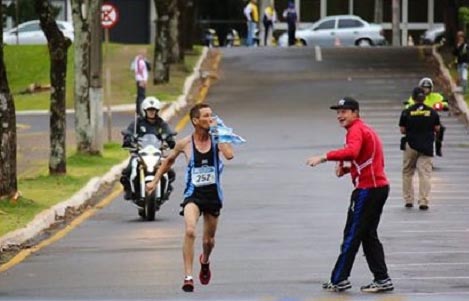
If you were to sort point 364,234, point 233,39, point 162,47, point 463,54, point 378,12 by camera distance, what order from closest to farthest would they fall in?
1. point 364,234
2. point 463,54
3. point 162,47
4. point 233,39
5. point 378,12

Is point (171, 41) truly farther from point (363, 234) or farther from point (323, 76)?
point (363, 234)

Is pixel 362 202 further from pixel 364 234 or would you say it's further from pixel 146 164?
pixel 146 164

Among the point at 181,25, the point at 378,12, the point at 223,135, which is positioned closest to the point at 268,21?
the point at 181,25

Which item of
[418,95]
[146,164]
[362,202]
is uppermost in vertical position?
[362,202]

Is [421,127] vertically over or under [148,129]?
under

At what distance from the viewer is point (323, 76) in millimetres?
50031

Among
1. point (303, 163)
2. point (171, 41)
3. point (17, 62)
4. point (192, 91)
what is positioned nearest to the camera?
point (303, 163)

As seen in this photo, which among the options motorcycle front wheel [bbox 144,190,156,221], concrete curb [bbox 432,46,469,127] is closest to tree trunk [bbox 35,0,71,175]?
motorcycle front wheel [bbox 144,190,156,221]

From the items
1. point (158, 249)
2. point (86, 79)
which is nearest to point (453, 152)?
point (86, 79)

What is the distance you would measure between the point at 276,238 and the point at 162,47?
2896 cm

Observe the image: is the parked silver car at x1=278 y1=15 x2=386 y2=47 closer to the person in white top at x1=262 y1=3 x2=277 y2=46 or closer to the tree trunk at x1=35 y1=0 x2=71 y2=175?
the person in white top at x1=262 y1=3 x2=277 y2=46

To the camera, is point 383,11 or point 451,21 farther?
point 383,11

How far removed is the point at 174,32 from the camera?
50.8 metres

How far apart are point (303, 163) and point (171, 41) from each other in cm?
2055
